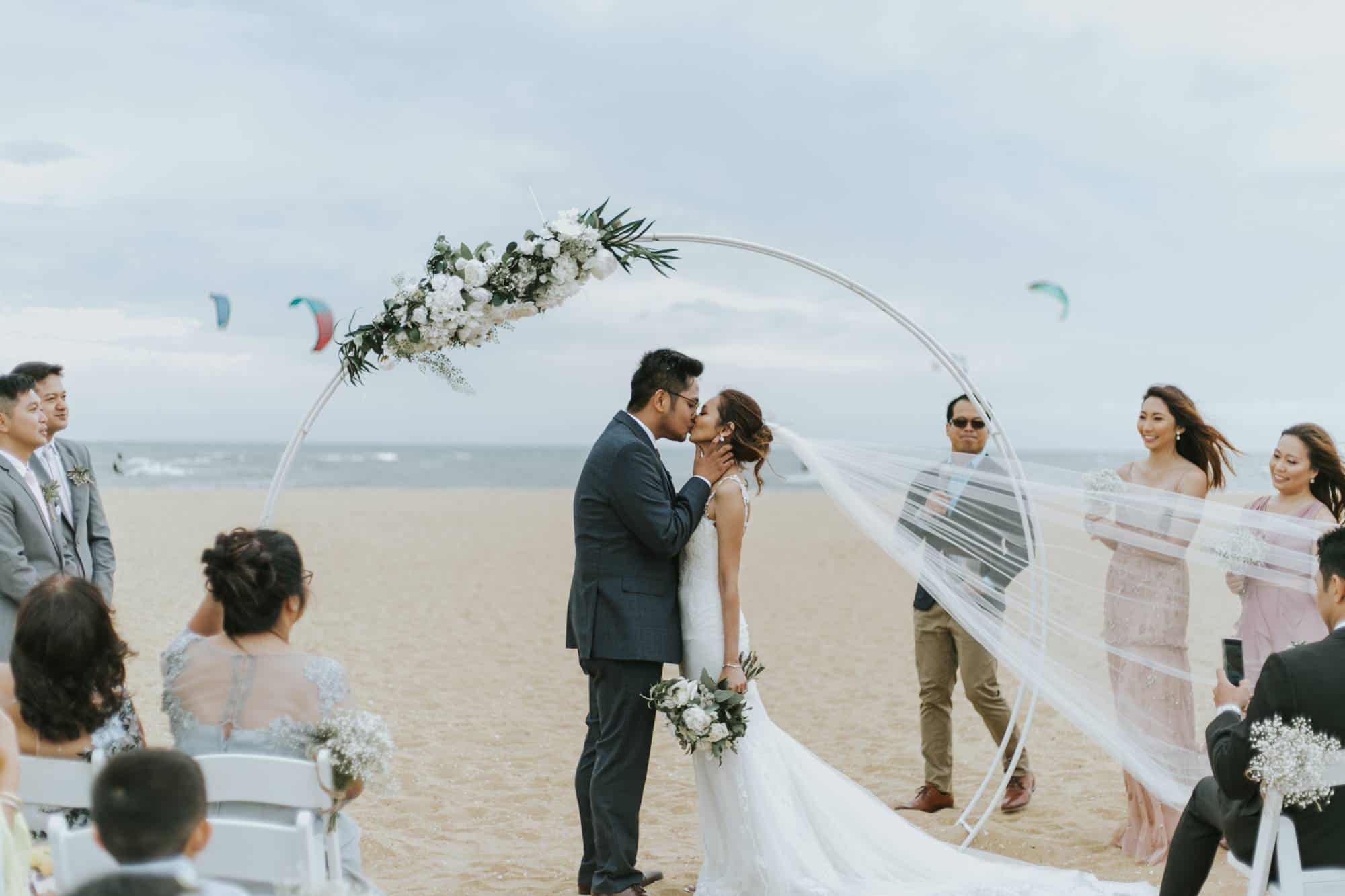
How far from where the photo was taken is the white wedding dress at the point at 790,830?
4.05 meters

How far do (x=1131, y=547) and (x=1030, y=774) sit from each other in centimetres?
151

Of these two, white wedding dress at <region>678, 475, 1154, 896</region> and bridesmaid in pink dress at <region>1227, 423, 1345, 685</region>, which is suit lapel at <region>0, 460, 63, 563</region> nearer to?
white wedding dress at <region>678, 475, 1154, 896</region>

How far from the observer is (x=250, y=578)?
285 centimetres

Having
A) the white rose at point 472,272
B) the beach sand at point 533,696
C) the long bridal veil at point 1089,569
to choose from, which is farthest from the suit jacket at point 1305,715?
the white rose at point 472,272

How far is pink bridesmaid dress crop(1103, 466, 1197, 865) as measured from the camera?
4.52 m

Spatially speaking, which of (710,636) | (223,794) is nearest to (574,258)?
(710,636)

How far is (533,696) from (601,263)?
482 centimetres

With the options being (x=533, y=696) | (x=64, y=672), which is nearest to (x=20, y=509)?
(x=64, y=672)

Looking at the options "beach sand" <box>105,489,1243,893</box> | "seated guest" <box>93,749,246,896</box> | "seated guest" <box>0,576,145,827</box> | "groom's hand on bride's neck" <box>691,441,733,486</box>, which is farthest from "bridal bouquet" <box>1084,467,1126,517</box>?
"seated guest" <box>93,749,246,896</box>

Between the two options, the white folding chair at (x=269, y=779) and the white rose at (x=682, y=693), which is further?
the white rose at (x=682, y=693)

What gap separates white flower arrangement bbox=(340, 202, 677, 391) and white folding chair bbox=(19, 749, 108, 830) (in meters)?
1.99

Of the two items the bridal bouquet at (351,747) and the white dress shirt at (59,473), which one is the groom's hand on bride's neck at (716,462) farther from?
the white dress shirt at (59,473)

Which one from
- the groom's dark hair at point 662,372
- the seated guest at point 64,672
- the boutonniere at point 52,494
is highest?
the groom's dark hair at point 662,372

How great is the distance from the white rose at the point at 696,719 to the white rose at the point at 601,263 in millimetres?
1649
